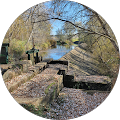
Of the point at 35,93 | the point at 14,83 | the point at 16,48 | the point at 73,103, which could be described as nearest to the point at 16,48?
the point at 16,48

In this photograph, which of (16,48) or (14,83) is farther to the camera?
(16,48)

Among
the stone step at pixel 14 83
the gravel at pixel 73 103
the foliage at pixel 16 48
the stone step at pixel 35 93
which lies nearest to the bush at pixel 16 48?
the foliage at pixel 16 48

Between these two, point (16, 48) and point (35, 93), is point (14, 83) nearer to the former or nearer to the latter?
point (35, 93)

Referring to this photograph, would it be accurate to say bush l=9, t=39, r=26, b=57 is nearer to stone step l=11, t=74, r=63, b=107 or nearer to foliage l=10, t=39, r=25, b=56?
foliage l=10, t=39, r=25, b=56

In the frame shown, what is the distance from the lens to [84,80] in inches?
235

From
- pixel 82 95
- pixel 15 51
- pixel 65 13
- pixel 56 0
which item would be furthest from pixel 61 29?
pixel 15 51

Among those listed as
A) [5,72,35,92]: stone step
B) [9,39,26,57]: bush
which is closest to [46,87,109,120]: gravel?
[5,72,35,92]: stone step

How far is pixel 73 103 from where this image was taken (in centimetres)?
453

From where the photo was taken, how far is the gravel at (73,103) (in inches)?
143

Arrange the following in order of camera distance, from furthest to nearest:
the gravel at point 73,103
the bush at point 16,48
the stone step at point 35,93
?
the bush at point 16,48 → the gravel at point 73,103 → the stone step at point 35,93

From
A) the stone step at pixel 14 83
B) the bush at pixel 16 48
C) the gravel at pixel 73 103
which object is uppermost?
the bush at pixel 16 48

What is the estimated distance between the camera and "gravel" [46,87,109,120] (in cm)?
363

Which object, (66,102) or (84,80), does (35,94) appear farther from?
(84,80)

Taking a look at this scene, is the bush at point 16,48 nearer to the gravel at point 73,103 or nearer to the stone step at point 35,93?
the stone step at point 35,93
